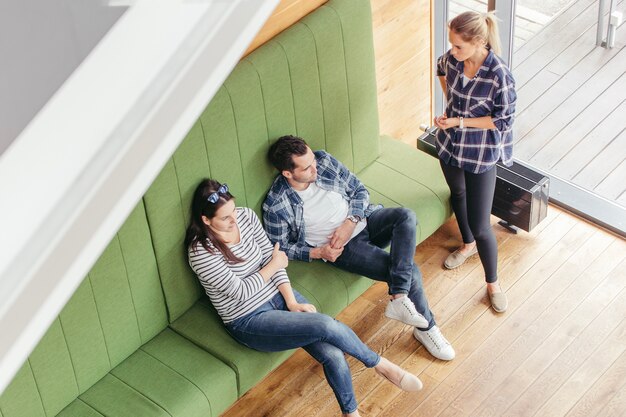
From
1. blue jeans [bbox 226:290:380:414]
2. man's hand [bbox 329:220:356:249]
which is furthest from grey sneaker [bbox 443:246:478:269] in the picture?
blue jeans [bbox 226:290:380:414]

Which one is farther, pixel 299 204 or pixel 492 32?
pixel 299 204

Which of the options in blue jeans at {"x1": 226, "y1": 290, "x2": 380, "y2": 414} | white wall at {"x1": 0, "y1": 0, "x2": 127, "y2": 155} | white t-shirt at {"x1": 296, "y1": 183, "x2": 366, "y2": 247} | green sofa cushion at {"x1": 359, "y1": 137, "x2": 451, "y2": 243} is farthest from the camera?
green sofa cushion at {"x1": 359, "y1": 137, "x2": 451, "y2": 243}

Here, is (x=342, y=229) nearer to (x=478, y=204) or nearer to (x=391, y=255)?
(x=391, y=255)

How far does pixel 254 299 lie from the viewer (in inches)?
119

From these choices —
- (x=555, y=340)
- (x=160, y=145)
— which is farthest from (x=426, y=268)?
(x=160, y=145)

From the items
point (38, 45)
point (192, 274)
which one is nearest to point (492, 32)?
point (192, 274)

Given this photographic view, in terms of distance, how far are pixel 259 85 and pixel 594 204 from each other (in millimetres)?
1812

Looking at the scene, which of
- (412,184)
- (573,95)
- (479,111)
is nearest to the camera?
(479,111)

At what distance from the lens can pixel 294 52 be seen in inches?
128

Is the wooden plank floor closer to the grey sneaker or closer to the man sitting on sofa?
the grey sneaker

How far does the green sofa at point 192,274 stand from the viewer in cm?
278

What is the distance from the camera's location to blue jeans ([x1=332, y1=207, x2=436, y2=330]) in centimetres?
319

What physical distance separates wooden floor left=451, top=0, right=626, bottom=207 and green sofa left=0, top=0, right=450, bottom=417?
0.80m

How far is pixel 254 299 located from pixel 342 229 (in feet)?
1.62
